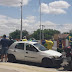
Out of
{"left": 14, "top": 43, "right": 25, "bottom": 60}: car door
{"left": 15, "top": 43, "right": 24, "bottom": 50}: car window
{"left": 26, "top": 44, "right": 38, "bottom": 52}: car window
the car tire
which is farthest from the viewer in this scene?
{"left": 15, "top": 43, "right": 24, "bottom": 50}: car window

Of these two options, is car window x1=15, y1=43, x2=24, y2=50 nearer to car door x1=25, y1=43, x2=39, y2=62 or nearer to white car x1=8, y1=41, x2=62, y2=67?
white car x1=8, y1=41, x2=62, y2=67

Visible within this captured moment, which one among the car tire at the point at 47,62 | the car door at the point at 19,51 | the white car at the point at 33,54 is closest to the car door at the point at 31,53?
the white car at the point at 33,54

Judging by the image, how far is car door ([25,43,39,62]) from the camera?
904 cm

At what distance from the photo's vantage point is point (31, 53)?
9.17 metres

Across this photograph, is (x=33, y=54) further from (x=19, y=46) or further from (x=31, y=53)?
(x=19, y=46)

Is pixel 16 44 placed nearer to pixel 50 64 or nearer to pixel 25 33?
pixel 50 64

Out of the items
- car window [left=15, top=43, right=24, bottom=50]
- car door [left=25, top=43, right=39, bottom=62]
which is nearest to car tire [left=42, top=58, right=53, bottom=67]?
car door [left=25, top=43, right=39, bottom=62]

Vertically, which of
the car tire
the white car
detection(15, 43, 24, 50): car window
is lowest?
the car tire

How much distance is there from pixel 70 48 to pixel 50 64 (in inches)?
59.5

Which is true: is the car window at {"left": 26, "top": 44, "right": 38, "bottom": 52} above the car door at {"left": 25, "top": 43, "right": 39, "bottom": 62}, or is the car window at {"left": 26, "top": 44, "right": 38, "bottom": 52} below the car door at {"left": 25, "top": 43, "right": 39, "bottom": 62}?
above

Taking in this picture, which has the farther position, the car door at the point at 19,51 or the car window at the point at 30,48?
the car door at the point at 19,51

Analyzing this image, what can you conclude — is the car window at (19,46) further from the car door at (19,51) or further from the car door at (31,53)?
the car door at (31,53)

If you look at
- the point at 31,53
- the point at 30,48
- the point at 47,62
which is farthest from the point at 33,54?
the point at 47,62

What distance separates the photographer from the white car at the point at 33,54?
8641mm
